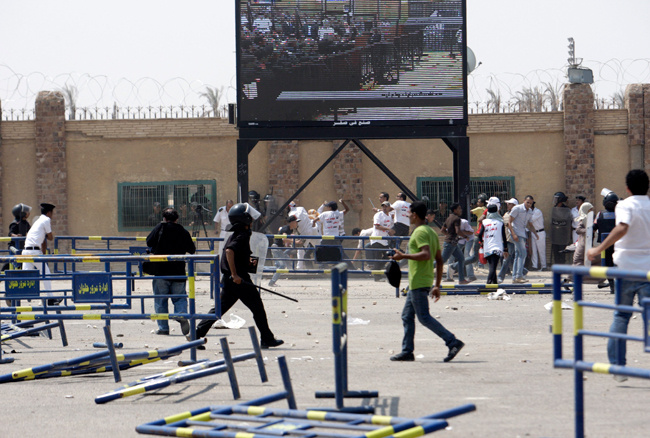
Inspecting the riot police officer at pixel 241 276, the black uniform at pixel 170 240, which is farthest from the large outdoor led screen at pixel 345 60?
the riot police officer at pixel 241 276

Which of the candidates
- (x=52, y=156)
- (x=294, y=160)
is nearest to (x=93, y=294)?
(x=294, y=160)

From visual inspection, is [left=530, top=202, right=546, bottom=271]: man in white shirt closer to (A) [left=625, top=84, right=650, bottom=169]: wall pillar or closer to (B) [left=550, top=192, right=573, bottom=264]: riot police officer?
(B) [left=550, top=192, right=573, bottom=264]: riot police officer

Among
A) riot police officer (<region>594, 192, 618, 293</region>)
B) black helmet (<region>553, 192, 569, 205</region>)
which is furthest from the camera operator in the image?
black helmet (<region>553, 192, 569, 205</region>)

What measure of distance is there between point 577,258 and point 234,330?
26.3 ft

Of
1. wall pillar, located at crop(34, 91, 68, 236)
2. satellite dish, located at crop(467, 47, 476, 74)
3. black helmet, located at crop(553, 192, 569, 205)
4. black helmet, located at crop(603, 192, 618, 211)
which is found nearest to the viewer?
black helmet, located at crop(603, 192, 618, 211)

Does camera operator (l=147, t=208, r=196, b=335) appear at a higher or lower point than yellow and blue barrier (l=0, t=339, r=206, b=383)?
higher

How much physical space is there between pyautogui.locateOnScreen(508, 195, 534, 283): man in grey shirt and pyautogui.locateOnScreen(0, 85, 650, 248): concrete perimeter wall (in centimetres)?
394

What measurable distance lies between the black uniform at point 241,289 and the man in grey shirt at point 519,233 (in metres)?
8.94

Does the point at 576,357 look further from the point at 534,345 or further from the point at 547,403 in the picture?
the point at 534,345

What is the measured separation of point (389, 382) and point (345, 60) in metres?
13.6

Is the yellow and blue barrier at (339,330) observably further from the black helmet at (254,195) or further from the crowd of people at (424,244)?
the black helmet at (254,195)

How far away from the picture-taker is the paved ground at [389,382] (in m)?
6.72

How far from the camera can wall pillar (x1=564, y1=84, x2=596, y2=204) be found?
88.1 ft

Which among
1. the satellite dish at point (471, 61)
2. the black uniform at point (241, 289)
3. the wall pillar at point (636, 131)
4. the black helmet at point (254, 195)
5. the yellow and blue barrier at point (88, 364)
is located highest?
the satellite dish at point (471, 61)
